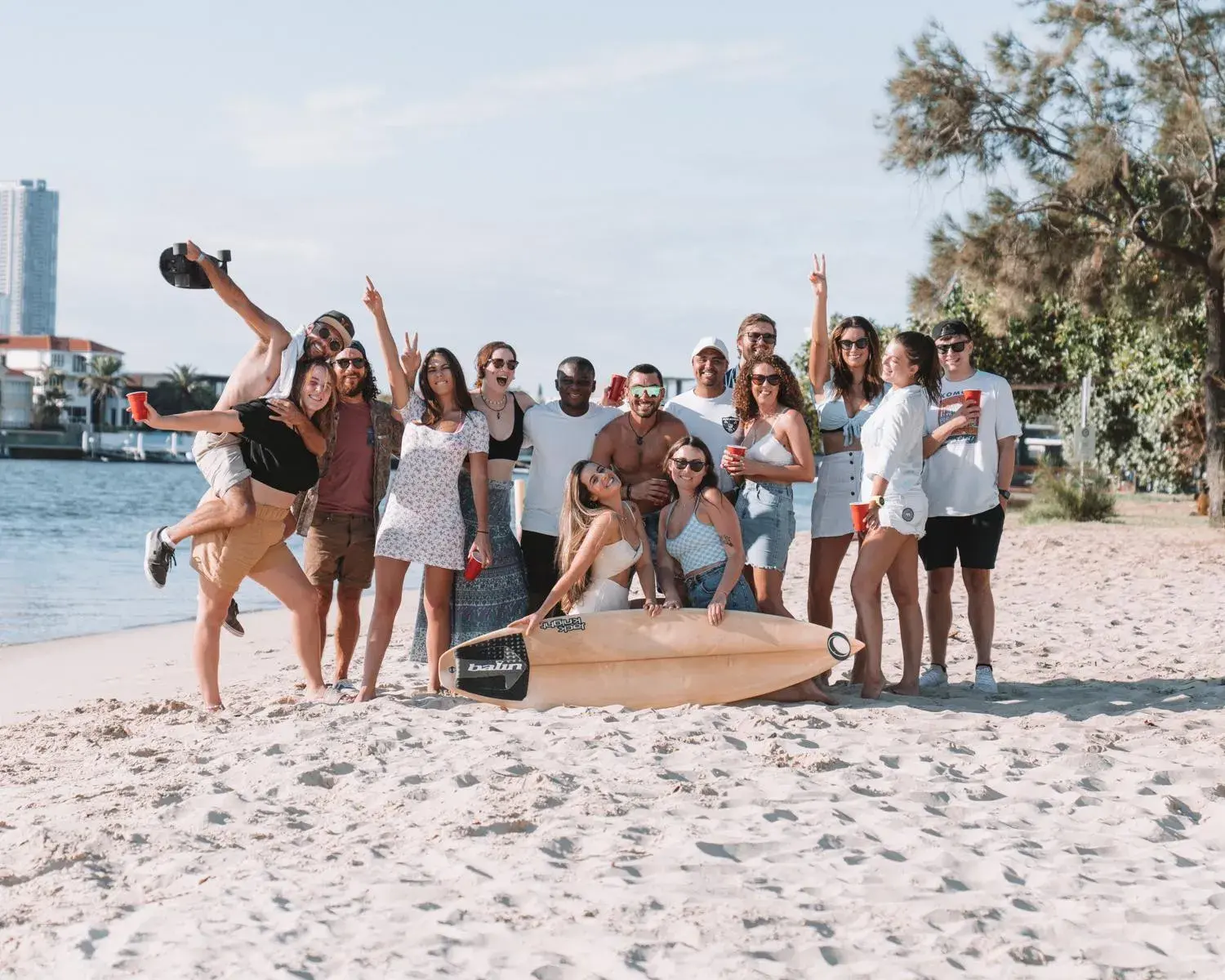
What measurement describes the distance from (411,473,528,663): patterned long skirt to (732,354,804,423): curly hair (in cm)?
112

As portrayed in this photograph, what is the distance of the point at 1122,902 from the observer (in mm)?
3324

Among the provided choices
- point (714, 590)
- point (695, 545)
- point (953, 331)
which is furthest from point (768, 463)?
point (953, 331)

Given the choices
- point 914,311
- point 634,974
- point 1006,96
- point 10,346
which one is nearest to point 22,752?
point 634,974

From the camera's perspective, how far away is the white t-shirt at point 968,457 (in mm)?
5836

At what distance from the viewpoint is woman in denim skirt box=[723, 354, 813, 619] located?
18.7ft

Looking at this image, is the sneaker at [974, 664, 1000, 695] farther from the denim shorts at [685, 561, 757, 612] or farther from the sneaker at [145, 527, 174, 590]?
the sneaker at [145, 527, 174, 590]

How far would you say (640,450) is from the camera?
5.80 metres

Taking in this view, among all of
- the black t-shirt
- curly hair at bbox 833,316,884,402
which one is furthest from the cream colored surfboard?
curly hair at bbox 833,316,884,402

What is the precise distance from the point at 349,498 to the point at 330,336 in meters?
0.74

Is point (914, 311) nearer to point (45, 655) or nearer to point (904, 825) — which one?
point (45, 655)

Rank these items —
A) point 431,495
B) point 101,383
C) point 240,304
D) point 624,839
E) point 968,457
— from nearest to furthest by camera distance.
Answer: point 624,839, point 240,304, point 431,495, point 968,457, point 101,383

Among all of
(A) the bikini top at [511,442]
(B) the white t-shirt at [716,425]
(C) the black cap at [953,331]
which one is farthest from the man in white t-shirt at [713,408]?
(C) the black cap at [953,331]

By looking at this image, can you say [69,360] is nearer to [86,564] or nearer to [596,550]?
[86,564]

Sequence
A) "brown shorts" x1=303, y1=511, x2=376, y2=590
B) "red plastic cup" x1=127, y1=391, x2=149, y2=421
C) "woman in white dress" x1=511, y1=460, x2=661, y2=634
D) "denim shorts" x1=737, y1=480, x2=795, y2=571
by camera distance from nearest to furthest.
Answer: "red plastic cup" x1=127, y1=391, x2=149, y2=421, "woman in white dress" x1=511, y1=460, x2=661, y2=634, "denim shorts" x1=737, y1=480, x2=795, y2=571, "brown shorts" x1=303, y1=511, x2=376, y2=590
